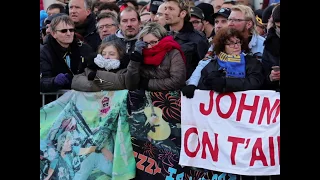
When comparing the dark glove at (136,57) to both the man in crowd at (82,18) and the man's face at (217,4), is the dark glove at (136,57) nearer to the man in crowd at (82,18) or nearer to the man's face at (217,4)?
the man in crowd at (82,18)

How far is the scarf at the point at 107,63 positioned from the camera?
8.02m

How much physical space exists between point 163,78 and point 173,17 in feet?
3.78

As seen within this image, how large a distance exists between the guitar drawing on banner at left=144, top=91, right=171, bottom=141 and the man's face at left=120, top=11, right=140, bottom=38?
1185 millimetres

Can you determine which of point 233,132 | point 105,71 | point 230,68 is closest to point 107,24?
point 105,71

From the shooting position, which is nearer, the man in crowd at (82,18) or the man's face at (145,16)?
the man in crowd at (82,18)

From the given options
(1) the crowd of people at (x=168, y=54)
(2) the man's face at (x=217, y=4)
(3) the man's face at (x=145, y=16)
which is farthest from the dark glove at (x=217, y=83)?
(2) the man's face at (x=217, y=4)

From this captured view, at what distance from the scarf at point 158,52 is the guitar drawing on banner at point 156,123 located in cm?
35

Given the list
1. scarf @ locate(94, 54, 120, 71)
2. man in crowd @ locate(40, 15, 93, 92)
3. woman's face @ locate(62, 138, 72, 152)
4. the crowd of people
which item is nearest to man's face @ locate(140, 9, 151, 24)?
the crowd of people

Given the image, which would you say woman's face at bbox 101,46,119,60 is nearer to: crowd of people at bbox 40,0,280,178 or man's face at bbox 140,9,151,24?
crowd of people at bbox 40,0,280,178

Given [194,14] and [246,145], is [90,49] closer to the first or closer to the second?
[194,14]

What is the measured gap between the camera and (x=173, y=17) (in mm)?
8477

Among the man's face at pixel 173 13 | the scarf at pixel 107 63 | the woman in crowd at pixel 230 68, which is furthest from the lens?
the man's face at pixel 173 13

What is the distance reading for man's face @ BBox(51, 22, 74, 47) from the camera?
8797mm
